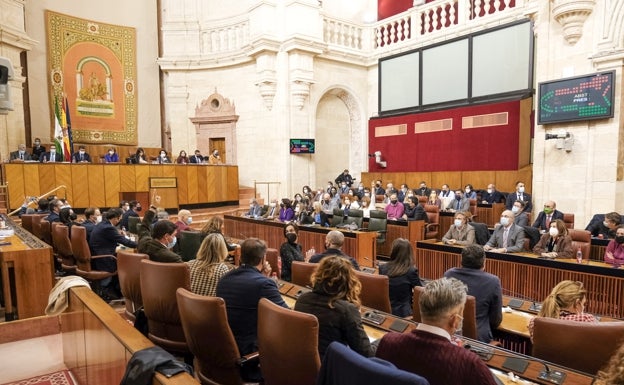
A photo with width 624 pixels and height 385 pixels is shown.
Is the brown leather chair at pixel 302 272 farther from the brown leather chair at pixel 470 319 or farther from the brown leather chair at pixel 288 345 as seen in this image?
the brown leather chair at pixel 288 345

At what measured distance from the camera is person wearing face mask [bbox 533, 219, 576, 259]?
14.7 ft

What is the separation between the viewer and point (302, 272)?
3.36 m

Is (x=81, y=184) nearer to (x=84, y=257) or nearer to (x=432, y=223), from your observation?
(x=84, y=257)

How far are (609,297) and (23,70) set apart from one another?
45.1ft

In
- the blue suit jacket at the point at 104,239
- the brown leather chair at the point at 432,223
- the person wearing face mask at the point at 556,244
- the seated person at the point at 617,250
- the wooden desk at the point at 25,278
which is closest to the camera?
the wooden desk at the point at 25,278

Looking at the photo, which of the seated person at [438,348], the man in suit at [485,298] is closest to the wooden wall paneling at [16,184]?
the man in suit at [485,298]

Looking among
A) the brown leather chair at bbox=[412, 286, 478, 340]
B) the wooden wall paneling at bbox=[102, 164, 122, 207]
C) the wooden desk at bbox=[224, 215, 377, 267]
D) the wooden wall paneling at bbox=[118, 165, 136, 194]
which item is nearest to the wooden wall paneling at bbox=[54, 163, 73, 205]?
the wooden wall paneling at bbox=[102, 164, 122, 207]

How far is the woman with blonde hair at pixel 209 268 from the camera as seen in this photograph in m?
2.75

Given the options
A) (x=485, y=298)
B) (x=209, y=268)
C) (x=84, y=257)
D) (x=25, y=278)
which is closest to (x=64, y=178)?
(x=84, y=257)

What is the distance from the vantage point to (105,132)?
12.7 m

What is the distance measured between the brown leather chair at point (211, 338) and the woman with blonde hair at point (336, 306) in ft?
1.28

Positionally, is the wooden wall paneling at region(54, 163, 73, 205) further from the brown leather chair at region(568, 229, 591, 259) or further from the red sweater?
the brown leather chair at region(568, 229, 591, 259)

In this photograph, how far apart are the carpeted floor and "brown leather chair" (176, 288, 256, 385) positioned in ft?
4.55

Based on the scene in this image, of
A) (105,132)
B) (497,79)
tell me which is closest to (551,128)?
(497,79)
